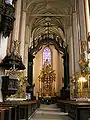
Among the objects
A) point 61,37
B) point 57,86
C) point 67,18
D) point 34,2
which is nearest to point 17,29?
point 34,2

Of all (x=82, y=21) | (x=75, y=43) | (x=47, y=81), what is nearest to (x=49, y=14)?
(x=75, y=43)

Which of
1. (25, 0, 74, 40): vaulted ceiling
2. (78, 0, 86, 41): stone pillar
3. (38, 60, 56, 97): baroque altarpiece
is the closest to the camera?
(78, 0, 86, 41): stone pillar

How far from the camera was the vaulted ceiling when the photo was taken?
798 inches

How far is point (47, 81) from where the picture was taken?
100 ft

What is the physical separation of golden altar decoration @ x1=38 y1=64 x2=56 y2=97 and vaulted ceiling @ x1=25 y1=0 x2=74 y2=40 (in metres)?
5.66

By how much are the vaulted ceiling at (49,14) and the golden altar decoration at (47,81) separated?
18.6ft

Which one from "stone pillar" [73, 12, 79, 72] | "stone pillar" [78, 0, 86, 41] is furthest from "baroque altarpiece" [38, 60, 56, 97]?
"stone pillar" [78, 0, 86, 41]

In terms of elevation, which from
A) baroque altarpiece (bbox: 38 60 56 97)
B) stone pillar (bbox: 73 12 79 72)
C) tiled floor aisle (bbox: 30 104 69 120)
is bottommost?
tiled floor aisle (bbox: 30 104 69 120)

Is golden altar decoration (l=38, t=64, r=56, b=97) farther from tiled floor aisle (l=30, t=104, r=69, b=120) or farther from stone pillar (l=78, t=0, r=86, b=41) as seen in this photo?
stone pillar (l=78, t=0, r=86, b=41)

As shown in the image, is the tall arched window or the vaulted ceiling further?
the tall arched window

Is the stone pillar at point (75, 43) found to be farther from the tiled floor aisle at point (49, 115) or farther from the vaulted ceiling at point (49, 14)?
the tiled floor aisle at point (49, 115)

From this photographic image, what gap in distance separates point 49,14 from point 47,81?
11417 mm

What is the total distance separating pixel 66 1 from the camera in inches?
771

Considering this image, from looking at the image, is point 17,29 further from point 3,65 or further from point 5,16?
point 5,16
